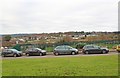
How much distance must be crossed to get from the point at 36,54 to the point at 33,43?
9.14 m

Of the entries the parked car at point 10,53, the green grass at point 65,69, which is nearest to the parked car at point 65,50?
the parked car at point 10,53

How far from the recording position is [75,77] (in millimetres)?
16641

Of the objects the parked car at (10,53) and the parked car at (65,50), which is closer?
the parked car at (65,50)

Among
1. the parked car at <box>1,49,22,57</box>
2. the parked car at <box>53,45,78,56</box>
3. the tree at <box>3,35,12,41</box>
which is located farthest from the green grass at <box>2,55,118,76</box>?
the tree at <box>3,35,12,41</box>

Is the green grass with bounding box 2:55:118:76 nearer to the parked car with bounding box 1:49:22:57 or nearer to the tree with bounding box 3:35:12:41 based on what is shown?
the parked car with bounding box 1:49:22:57

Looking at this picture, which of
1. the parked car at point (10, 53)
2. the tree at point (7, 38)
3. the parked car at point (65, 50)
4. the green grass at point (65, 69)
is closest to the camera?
the green grass at point (65, 69)

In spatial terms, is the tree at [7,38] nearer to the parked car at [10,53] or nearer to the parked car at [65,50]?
the parked car at [10,53]

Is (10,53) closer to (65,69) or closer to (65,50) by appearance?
(65,50)

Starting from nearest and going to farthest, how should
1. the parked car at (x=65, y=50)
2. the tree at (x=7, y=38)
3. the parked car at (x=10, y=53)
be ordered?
the parked car at (x=65, y=50)
the parked car at (x=10, y=53)
the tree at (x=7, y=38)

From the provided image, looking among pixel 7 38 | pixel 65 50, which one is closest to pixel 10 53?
pixel 7 38

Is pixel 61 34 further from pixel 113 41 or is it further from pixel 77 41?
pixel 113 41

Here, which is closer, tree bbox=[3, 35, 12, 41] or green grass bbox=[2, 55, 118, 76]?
green grass bbox=[2, 55, 118, 76]

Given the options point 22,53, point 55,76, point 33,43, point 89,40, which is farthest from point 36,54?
point 55,76

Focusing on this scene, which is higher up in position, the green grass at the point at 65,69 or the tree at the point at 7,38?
the tree at the point at 7,38
